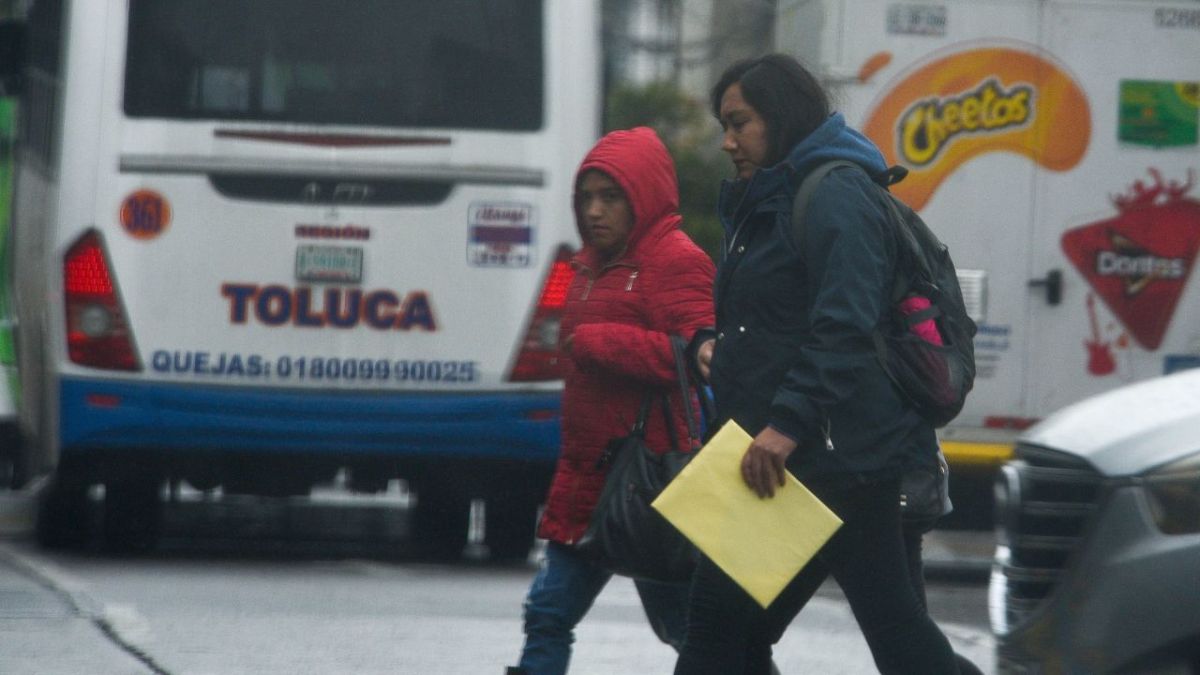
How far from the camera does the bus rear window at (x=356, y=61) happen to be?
9.76m

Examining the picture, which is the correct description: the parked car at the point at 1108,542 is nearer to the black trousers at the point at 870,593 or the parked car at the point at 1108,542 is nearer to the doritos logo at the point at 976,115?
the black trousers at the point at 870,593

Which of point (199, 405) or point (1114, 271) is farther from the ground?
point (1114, 271)

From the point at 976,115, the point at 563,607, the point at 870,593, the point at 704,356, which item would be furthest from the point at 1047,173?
the point at 870,593

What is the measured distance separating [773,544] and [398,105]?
581 cm

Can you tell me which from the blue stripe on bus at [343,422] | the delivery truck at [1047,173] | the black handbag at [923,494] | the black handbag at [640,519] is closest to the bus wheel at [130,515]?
the blue stripe on bus at [343,422]

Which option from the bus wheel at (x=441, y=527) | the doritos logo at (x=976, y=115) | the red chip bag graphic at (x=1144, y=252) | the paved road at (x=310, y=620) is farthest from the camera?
the red chip bag graphic at (x=1144, y=252)

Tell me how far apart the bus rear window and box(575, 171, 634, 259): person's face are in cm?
419

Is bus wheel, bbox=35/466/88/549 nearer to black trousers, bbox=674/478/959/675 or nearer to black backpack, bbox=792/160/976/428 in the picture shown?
black trousers, bbox=674/478/959/675

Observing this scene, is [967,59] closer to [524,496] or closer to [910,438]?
[524,496]

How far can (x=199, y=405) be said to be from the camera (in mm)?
9594

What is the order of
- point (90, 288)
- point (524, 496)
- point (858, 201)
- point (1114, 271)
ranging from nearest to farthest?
1. point (858, 201)
2. point (90, 288)
3. point (524, 496)
4. point (1114, 271)

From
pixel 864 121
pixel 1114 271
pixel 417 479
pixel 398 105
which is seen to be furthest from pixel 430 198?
pixel 1114 271

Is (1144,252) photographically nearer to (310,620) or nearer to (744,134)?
(310,620)

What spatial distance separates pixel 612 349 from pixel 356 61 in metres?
4.72
